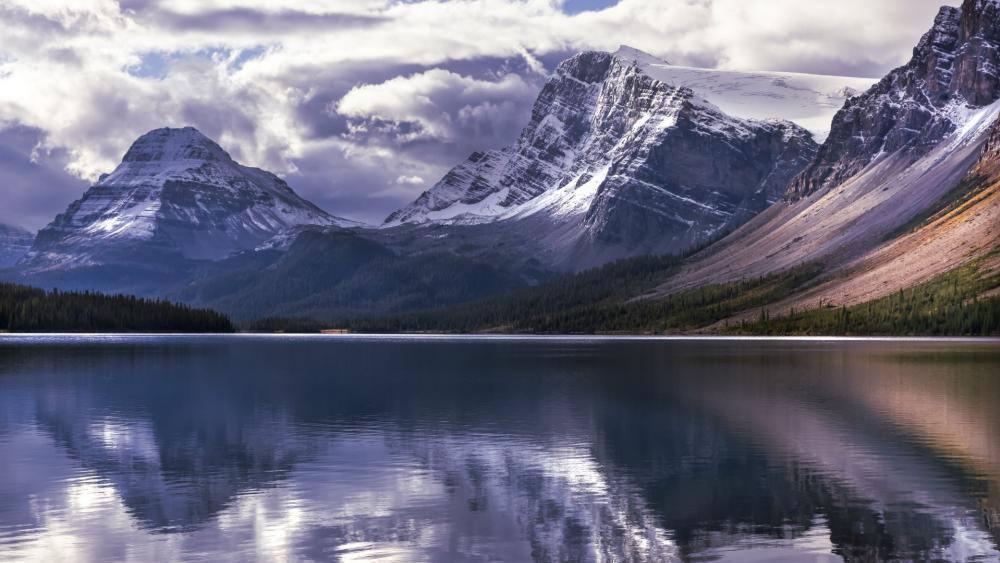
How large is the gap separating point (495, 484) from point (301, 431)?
2676cm

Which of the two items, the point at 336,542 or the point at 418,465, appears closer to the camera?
the point at 336,542

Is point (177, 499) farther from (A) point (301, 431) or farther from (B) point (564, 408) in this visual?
(B) point (564, 408)

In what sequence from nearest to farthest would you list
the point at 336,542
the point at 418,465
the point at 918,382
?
the point at 336,542, the point at 418,465, the point at 918,382

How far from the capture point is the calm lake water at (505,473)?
48.2 meters

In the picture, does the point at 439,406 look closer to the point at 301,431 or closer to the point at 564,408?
the point at 564,408

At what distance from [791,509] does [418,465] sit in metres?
22.4

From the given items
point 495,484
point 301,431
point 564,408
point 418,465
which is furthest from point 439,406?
point 495,484

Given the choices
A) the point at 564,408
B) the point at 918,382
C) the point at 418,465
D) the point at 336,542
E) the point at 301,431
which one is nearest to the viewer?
the point at 336,542

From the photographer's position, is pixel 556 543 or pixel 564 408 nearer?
pixel 556 543

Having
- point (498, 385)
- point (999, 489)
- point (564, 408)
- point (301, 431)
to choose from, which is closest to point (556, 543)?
point (999, 489)

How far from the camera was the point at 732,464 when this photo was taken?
6831 cm

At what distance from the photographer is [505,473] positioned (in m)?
65.9

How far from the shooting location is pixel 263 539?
160 ft

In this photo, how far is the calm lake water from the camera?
4816cm
